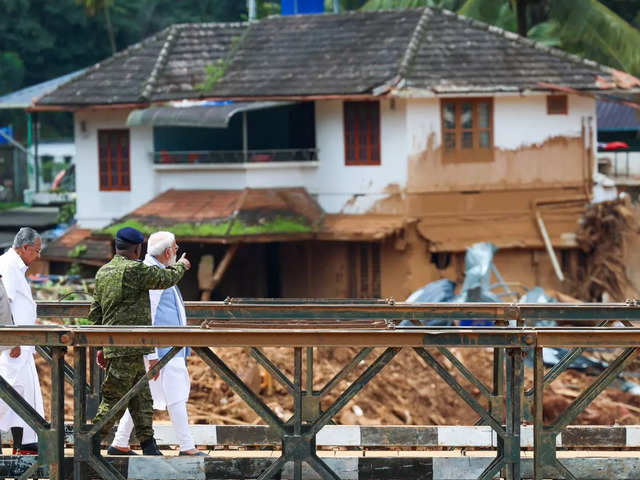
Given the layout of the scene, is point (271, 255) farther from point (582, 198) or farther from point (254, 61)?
point (582, 198)

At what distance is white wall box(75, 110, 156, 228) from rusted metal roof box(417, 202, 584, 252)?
610cm

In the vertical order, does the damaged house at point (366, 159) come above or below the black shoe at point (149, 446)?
above

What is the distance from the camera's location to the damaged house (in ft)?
88.4

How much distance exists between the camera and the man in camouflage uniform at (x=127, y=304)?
367 inches

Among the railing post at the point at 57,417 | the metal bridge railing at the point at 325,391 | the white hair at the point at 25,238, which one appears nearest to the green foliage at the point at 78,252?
the white hair at the point at 25,238

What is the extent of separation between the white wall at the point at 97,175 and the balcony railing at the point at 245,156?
60 centimetres

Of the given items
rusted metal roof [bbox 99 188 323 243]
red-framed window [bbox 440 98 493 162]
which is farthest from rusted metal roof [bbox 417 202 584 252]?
rusted metal roof [bbox 99 188 323 243]

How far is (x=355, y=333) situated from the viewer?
855 cm

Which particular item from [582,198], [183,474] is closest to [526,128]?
[582,198]

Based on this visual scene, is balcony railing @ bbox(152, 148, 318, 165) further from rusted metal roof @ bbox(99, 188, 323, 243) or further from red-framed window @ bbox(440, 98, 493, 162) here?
red-framed window @ bbox(440, 98, 493, 162)

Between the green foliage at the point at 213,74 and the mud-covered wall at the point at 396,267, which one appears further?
the green foliage at the point at 213,74

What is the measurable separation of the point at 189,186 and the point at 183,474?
63.2ft

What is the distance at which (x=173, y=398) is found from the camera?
970cm

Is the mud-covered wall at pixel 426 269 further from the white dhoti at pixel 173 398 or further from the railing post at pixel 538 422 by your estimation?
the railing post at pixel 538 422
